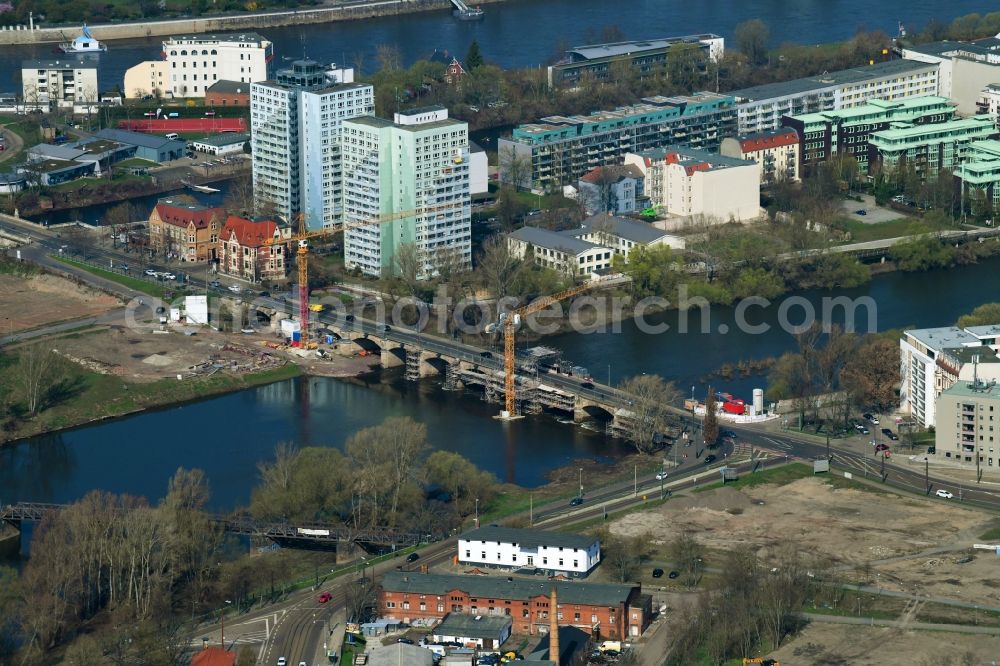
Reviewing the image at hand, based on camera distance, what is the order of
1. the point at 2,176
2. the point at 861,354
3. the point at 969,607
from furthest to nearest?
1. the point at 2,176
2. the point at 861,354
3. the point at 969,607

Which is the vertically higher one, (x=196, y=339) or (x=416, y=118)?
(x=416, y=118)

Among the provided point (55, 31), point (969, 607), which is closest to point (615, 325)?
point (969, 607)

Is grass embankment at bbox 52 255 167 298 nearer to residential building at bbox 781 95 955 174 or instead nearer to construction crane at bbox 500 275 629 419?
construction crane at bbox 500 275 629 419

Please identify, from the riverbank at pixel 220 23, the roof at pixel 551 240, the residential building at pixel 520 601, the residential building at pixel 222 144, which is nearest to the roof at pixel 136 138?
the residential building at pixel 222 144

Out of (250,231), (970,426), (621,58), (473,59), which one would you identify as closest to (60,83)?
(473,59)

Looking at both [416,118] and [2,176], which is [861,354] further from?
[2,176]

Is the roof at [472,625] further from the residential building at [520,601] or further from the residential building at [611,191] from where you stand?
the residential building at [611,191]

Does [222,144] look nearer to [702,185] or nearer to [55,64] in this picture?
[55,64]

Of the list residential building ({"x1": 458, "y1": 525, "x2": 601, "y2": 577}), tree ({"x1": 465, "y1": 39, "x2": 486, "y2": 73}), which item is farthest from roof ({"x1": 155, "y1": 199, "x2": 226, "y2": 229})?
residential building ({"x1": 458, "y1": 525, "x2": 601, "y2": 577})
